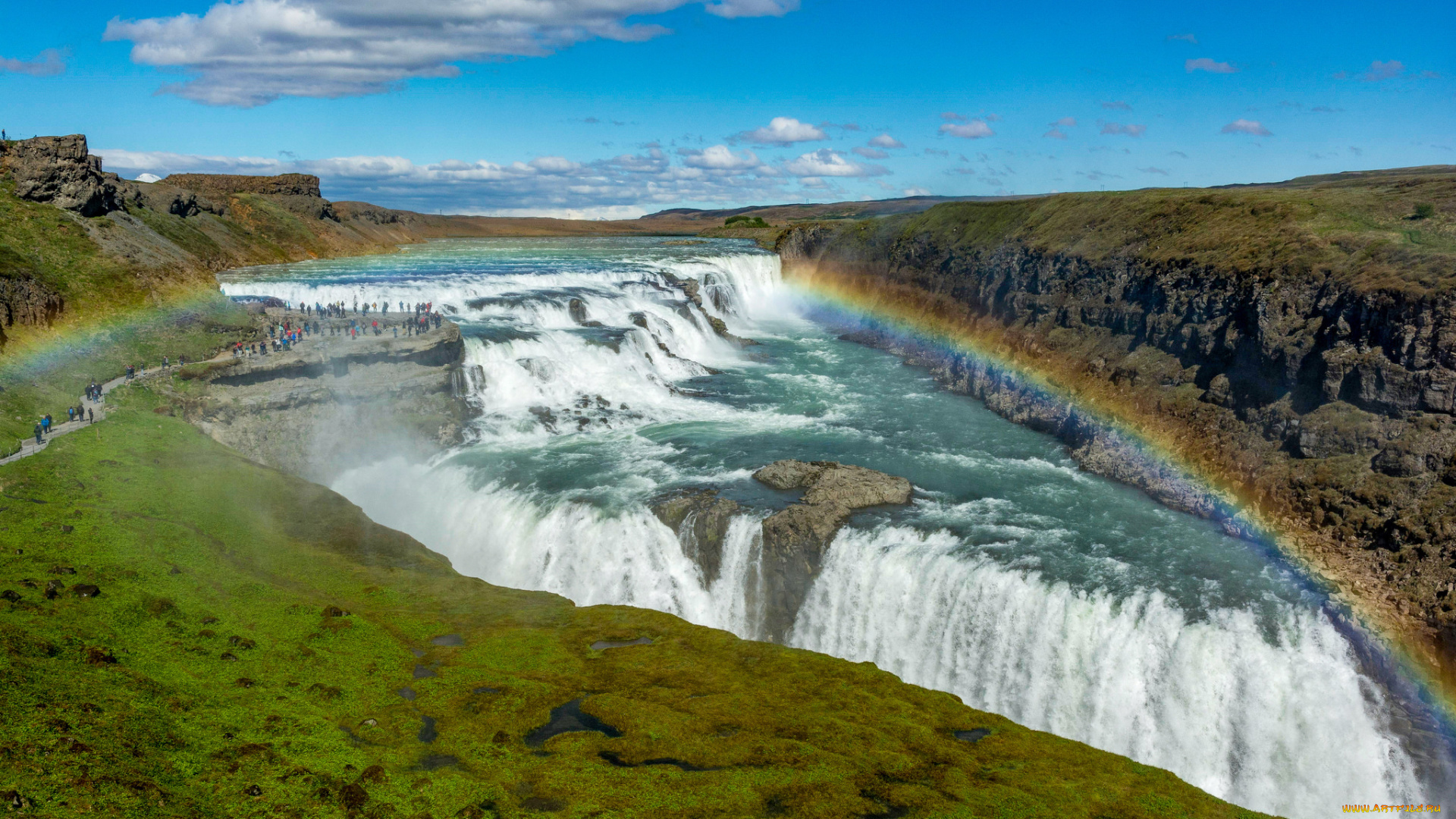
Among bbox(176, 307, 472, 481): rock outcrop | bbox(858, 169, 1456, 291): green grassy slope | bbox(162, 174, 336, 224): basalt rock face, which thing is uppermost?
bbox(162, 174, 336, 224): basalt rock face

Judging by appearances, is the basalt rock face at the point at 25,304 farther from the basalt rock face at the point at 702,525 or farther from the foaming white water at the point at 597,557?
the basalt rock face at the point at 702,525

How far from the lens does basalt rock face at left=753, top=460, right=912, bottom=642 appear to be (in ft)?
84.2

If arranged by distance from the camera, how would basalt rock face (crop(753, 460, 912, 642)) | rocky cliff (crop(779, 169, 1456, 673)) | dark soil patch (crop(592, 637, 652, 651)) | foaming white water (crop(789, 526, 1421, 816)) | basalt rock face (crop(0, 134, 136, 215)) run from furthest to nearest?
A: 1. basalt rock face (crop(0, 134, 136, 215))
2. basalt rock face (crop(753, 460, 912, 642))
3. rocky cliff (crop(779, 169, 1456, 673))
4. dark soil patch (crop(592, 637, 652, 651))
5. foaming white water (crop(789, 526, 1421, 816))

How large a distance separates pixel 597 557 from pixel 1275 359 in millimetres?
25987

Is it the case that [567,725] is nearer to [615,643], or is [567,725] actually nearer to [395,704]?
[395,704]

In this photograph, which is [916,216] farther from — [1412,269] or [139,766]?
[139,766]

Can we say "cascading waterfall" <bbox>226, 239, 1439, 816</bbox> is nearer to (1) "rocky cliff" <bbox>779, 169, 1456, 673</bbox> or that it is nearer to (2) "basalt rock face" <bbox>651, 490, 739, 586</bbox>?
(2) "basalt rock face" <bbox>651, 490, 739, 586</bbox>

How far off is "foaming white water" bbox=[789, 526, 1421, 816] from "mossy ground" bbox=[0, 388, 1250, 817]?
398 centimetres

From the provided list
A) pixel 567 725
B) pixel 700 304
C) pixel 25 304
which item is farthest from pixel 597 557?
pixel 700 304

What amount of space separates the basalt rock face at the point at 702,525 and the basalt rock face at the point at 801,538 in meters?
1.53

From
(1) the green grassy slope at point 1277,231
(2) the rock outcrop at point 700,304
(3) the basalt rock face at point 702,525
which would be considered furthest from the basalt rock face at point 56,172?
(1) the green grassy slope at point 1277,231

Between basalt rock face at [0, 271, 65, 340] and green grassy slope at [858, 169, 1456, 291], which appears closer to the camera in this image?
green grassy slope at [858, 169, 1456, 291]

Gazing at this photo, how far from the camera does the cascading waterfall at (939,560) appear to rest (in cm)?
1945

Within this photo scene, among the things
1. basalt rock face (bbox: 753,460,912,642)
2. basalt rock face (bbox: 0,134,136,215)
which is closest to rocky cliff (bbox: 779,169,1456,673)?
basalt rock face (bbox: 753,460,912,642)
